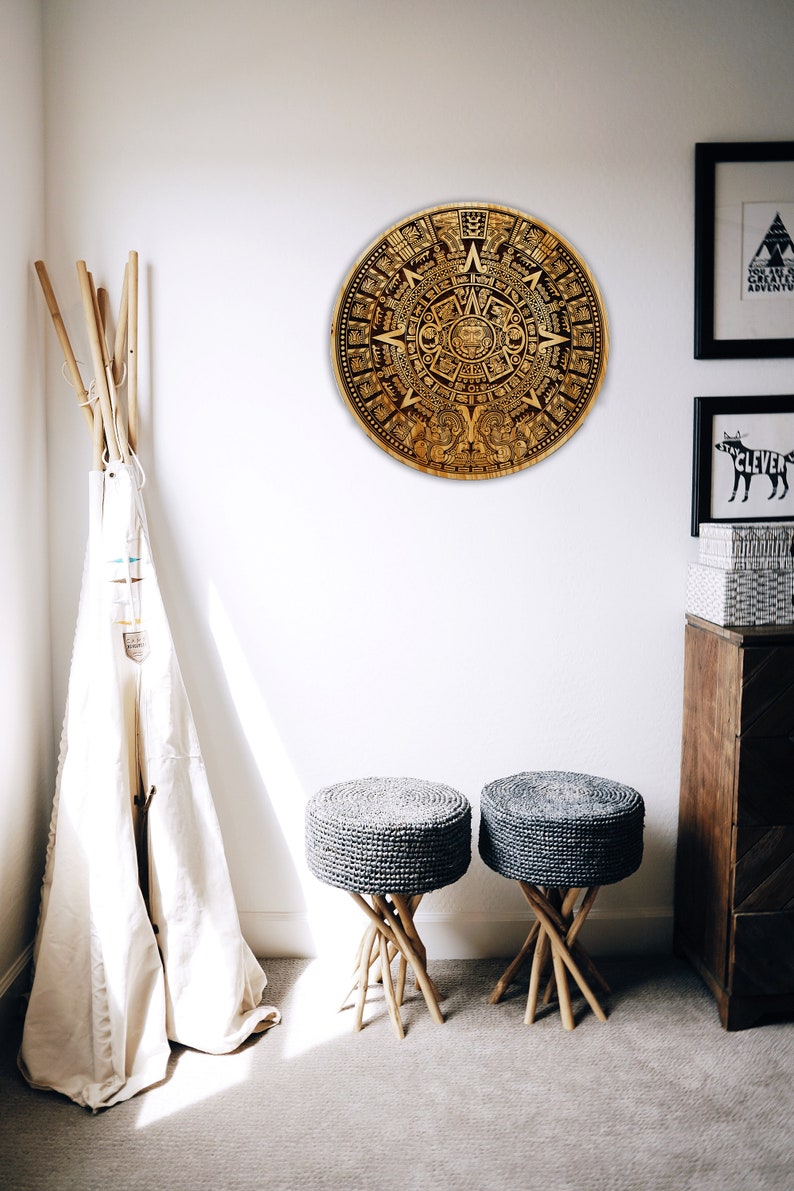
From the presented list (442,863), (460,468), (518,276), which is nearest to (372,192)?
(518,276)

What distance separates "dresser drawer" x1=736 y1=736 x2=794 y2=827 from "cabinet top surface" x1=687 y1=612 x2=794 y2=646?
217 mm

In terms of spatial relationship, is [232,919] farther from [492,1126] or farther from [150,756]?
[492,1126]

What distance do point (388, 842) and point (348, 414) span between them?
1067 millimetres

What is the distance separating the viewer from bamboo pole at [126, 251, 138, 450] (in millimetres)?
2123

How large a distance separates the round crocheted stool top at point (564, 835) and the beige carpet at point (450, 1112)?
15.3 inches

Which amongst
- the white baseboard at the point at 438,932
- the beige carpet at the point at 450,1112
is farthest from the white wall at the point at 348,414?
the beige carpet at the point at 450,1112

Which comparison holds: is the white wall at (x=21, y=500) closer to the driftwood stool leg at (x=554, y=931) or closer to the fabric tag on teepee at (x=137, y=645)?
the fabric tag on teepee at (x=137, y=645)

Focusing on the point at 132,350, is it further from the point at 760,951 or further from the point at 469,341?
the point at 760,951

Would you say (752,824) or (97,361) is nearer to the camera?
(752,824)

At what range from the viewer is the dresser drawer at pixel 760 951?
1993 millimetres

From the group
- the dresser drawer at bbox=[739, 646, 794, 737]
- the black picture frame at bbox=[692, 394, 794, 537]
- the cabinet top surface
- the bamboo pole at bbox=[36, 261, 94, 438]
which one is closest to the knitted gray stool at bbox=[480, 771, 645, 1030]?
the dresser drawer at bbox=[739, 646, 794, 737]

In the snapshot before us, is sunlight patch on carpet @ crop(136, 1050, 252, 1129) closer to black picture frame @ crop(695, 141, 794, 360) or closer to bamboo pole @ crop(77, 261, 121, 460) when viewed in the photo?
bamboo pole @ crop(77, 261, 121, 460)

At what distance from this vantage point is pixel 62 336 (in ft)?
6.89

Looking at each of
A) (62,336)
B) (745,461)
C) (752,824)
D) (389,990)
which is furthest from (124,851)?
(745,461)
